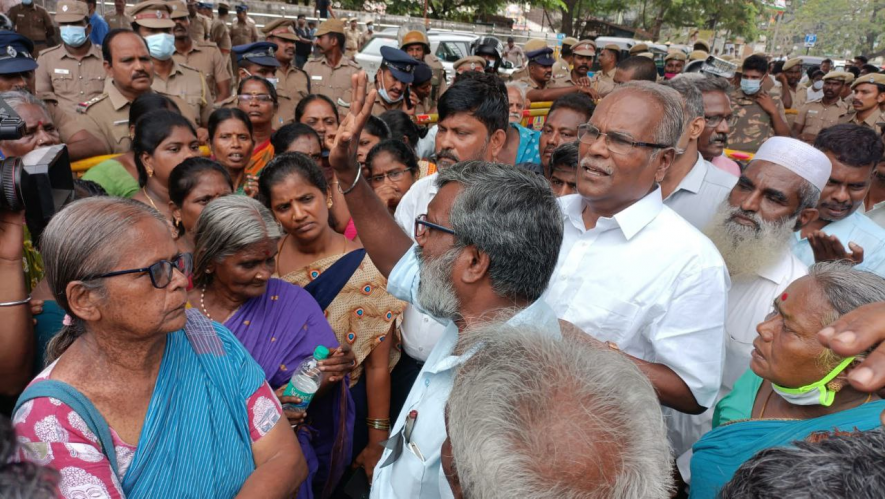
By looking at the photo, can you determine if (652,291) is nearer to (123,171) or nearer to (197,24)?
(123,171)

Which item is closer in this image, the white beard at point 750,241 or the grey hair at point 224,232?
the grey hair at point 224,232

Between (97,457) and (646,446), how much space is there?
52.4 inches

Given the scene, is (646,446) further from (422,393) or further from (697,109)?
(697,109)

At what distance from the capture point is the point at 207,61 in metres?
7.09

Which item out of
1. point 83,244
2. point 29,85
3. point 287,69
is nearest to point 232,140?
point 29,85

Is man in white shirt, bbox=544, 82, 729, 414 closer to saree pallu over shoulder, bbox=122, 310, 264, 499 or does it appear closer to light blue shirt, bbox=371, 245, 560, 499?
light blue shirt, bbox=371, 245, 560, 499

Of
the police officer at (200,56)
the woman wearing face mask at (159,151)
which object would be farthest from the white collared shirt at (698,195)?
the police officer at (200,56)

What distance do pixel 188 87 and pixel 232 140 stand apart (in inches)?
89.0

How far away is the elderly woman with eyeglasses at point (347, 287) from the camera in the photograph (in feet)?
9.39

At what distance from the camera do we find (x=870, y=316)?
1.23 m

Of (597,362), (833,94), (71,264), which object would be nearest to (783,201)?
(597,362)

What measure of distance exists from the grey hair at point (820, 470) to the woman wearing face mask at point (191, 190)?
2.61 m

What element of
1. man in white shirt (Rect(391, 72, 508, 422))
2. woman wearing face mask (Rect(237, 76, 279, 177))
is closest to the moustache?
man in white shirt (Rect(391, 72, 508, 422))

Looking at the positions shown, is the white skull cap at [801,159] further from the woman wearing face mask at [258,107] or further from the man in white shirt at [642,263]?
the woman wearing face mask at [258,107]
